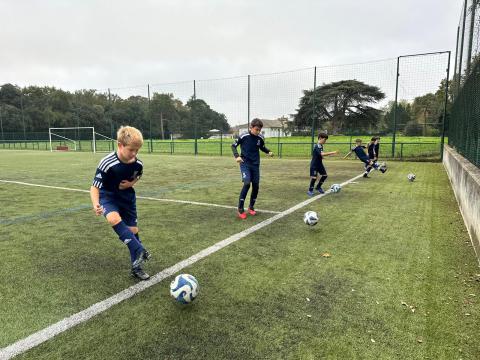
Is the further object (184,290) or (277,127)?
(277,127)

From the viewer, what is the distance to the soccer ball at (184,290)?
9.49ft

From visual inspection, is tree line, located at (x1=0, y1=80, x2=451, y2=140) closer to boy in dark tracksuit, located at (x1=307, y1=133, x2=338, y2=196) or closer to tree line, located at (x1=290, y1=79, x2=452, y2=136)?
tree line, located at (x1=290, y1=79, x2=452, y2=136)

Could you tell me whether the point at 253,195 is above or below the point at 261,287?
above

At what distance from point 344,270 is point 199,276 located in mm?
1587

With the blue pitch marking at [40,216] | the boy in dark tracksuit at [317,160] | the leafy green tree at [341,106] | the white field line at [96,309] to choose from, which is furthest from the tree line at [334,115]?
the blue pitch marking at [40,216]

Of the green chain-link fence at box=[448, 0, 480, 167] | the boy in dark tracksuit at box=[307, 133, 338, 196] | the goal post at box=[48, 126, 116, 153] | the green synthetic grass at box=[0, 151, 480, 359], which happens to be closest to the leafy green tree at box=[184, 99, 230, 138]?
the goal post at box=[48, 126, 116, 153]

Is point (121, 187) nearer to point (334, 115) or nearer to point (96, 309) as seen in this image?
point (96, 309)

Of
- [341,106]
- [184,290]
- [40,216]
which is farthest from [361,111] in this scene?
[184,290]

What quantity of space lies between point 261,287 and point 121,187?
1.78m

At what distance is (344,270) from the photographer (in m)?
3.71

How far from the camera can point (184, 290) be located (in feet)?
9.52

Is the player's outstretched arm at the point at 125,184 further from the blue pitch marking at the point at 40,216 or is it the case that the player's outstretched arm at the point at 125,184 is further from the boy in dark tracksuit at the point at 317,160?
the boy in dark tracksuit at the point at 317,160

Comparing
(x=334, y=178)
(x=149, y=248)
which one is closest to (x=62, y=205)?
(x=149, y=248)

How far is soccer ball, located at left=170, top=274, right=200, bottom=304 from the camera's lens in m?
2.89
